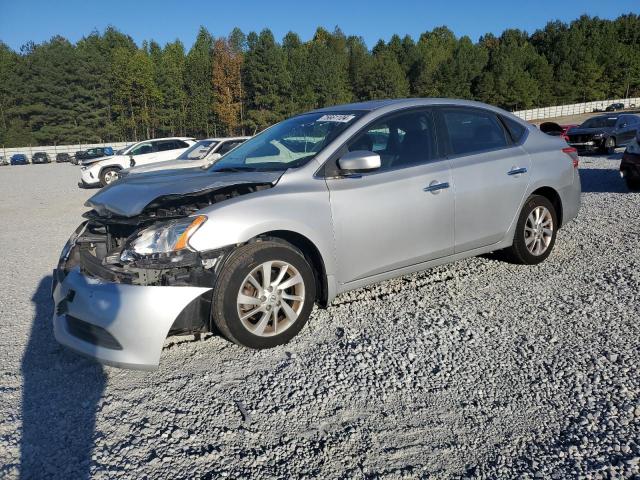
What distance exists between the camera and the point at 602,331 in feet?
11.8

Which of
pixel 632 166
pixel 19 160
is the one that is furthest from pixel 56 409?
pixel 19 160

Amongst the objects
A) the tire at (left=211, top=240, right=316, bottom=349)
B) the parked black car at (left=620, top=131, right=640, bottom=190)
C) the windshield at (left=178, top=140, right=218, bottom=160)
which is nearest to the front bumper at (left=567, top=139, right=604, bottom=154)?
the parked black car at (left=620, top=131, right=640, bottom=190)

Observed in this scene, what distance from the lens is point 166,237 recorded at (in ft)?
10.5

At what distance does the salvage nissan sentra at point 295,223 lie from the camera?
316 cm

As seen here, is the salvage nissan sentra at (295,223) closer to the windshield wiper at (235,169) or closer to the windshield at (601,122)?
the windshield wiper at (235,169)

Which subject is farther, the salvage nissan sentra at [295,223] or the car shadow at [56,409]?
the salvage nissan sentra at [295,223]

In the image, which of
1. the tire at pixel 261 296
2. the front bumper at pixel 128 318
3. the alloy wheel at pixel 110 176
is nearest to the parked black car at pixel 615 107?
the alloy wheel at pixel 110 176

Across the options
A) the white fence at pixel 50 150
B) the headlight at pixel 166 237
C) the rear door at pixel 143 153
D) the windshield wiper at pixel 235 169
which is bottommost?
the headlight at pixel 166 237

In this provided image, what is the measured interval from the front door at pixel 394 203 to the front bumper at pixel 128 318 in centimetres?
117

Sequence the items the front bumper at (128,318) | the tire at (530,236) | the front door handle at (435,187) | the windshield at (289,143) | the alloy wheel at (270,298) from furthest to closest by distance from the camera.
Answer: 1. the tire at (530,236)
2. the front door handle at (435,187)
3. the windshield at (289,143)
4. the alloy wheel at (270,298)
5. the front bumper at (128,318)

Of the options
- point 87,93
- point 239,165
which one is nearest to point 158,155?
point 239,165

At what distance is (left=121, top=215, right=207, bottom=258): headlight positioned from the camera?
10.4 ft

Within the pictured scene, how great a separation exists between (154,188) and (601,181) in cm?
1047

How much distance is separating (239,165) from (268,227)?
123 cm
